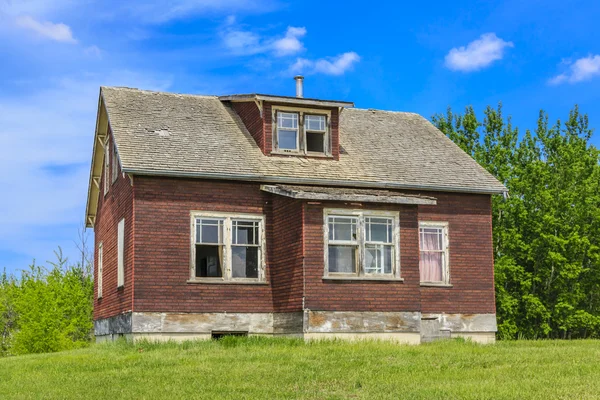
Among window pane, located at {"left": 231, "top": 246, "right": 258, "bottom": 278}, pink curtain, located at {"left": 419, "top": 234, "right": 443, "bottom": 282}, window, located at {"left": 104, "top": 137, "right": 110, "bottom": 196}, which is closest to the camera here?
window pane, located at {"left": 231, "top": 246, "right": 258, "bottom": 278}

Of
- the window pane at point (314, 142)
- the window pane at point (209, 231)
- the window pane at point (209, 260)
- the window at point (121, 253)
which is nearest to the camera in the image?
the window pane at point (209, 231)

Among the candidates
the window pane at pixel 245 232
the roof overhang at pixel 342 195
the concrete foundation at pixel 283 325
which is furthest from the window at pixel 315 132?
the concrete foundation at pixel 283 325

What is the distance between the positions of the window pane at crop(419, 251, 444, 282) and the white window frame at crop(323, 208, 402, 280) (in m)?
2.83

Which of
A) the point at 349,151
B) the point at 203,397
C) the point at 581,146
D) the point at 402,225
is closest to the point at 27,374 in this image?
the point at 203,397

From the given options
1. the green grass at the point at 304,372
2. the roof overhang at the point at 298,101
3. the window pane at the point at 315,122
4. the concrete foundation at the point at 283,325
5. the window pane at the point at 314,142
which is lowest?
the green grass at the point at 304,372

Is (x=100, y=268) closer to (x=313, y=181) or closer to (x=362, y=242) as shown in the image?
(x=313, y=181)

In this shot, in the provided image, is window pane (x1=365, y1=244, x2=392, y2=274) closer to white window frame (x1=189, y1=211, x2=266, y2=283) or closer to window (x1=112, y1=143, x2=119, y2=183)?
white window frame (x1=189, y1=211, x2=266, y2=283)

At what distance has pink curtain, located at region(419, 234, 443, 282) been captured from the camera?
24516 mm

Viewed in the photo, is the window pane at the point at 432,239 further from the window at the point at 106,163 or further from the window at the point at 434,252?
the window at the point at 106,163

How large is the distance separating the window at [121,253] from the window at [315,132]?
5.87 meters

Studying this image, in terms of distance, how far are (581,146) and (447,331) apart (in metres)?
22.5

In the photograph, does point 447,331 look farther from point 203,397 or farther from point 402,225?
point 203,397

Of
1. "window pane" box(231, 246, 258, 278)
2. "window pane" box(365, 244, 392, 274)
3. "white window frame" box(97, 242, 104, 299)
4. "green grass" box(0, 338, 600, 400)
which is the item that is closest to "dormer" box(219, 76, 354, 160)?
"window pane" box(231, 246, 258, 278)

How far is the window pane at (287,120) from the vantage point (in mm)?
24156
